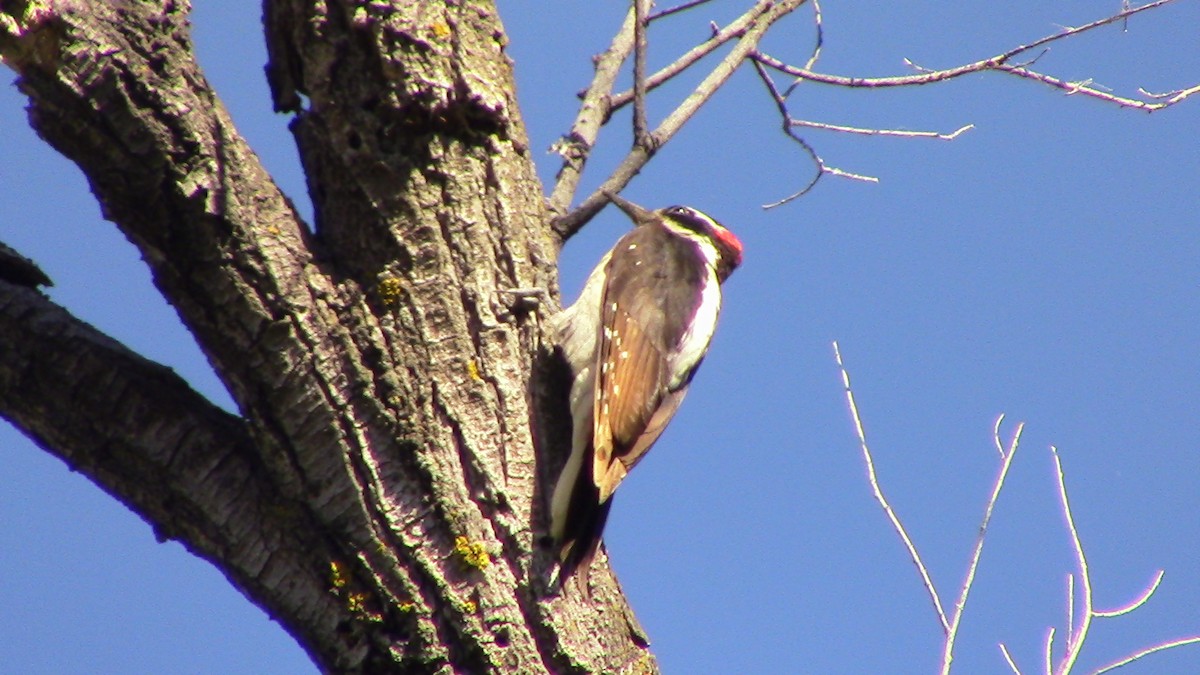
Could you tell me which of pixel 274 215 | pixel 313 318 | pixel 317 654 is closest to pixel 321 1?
pixel 274 215

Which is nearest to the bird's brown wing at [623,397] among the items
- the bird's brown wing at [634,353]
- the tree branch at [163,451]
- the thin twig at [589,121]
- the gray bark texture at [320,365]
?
the bird's brown wing at [634,353]

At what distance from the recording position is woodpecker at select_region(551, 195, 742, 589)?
7.96ft

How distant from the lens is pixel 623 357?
124 inches

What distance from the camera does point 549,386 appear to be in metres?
2.61

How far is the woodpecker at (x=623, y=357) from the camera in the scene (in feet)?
7.96

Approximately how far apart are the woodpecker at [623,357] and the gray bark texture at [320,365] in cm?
11

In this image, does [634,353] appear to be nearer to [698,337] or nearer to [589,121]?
[698,337]

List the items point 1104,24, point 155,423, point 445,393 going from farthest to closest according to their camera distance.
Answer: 1. point 1104,24
2. point 445,393
3. point 155,423

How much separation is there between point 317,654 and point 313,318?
0.64m

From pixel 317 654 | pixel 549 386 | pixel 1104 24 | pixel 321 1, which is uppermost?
pixel 1104 24

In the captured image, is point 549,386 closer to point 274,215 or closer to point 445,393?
point 445,393

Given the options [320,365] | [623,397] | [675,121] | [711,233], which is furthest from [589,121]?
[320,365]

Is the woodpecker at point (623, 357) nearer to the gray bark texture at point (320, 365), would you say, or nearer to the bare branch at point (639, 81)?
the gray bark texture at point (320, 365)

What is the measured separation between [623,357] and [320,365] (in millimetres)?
Result: 1184
